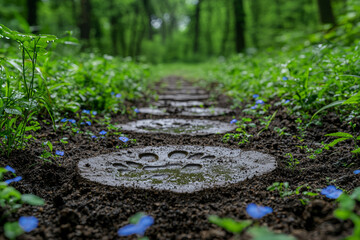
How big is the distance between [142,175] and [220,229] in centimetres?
67

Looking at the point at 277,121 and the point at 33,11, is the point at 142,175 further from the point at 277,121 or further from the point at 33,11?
the point at 33,11

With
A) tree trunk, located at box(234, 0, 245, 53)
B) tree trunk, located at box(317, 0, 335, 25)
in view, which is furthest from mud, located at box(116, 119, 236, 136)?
tree trunk, located at box(234, 0, 245, 53)

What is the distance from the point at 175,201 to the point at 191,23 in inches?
1360

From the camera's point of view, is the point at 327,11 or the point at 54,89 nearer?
the point at 54,89

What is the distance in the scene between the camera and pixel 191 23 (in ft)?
111

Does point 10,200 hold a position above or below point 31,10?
below

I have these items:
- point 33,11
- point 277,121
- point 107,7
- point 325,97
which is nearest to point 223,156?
point 277,121

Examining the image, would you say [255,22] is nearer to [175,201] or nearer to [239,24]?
[239,24]

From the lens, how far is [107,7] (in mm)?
17281

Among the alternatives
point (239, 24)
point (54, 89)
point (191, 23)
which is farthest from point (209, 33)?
point (54, 89)

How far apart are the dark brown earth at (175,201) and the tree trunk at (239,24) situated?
10219mm

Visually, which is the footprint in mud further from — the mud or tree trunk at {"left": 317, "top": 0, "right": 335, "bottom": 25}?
tree trunk at {"left": 317, "top": 0, "right": 335, "bottom": 25}

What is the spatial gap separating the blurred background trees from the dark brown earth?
3.53 ft

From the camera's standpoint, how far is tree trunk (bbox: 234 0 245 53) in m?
11.4
